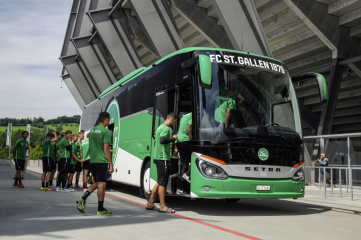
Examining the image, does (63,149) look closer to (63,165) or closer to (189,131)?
(63,165)

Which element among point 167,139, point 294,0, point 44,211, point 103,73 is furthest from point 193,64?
point 103,73

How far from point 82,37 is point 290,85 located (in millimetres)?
23757

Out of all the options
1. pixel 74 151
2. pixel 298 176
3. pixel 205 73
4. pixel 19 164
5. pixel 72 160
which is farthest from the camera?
pixel 19 164

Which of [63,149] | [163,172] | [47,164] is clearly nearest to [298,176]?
[163,172]

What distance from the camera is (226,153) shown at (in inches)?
289

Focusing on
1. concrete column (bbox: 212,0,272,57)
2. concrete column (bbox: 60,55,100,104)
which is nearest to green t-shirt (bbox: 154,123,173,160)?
concrete column (bbox: 212,0,272,57)

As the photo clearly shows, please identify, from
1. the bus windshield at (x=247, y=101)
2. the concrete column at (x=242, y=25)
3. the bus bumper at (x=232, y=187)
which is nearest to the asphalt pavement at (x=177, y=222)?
A: the bus bumper at (x=232, y=187)

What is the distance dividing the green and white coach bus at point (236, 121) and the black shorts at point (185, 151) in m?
0.19

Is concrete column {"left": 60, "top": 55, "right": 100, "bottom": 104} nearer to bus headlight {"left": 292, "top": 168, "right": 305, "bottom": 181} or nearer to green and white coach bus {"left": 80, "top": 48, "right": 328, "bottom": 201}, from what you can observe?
green and white coach bus {"left": 80, "top": 48, "right": 328, "bottom": 201}

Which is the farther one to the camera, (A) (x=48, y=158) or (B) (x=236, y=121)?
(A) (x=48, y=158)

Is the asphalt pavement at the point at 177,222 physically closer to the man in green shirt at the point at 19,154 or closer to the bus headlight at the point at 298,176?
the bus headlight at the point at 298,176

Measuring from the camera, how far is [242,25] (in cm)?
1370

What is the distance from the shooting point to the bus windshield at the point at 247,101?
24.3 ft

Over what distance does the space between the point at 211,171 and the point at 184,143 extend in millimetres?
809
